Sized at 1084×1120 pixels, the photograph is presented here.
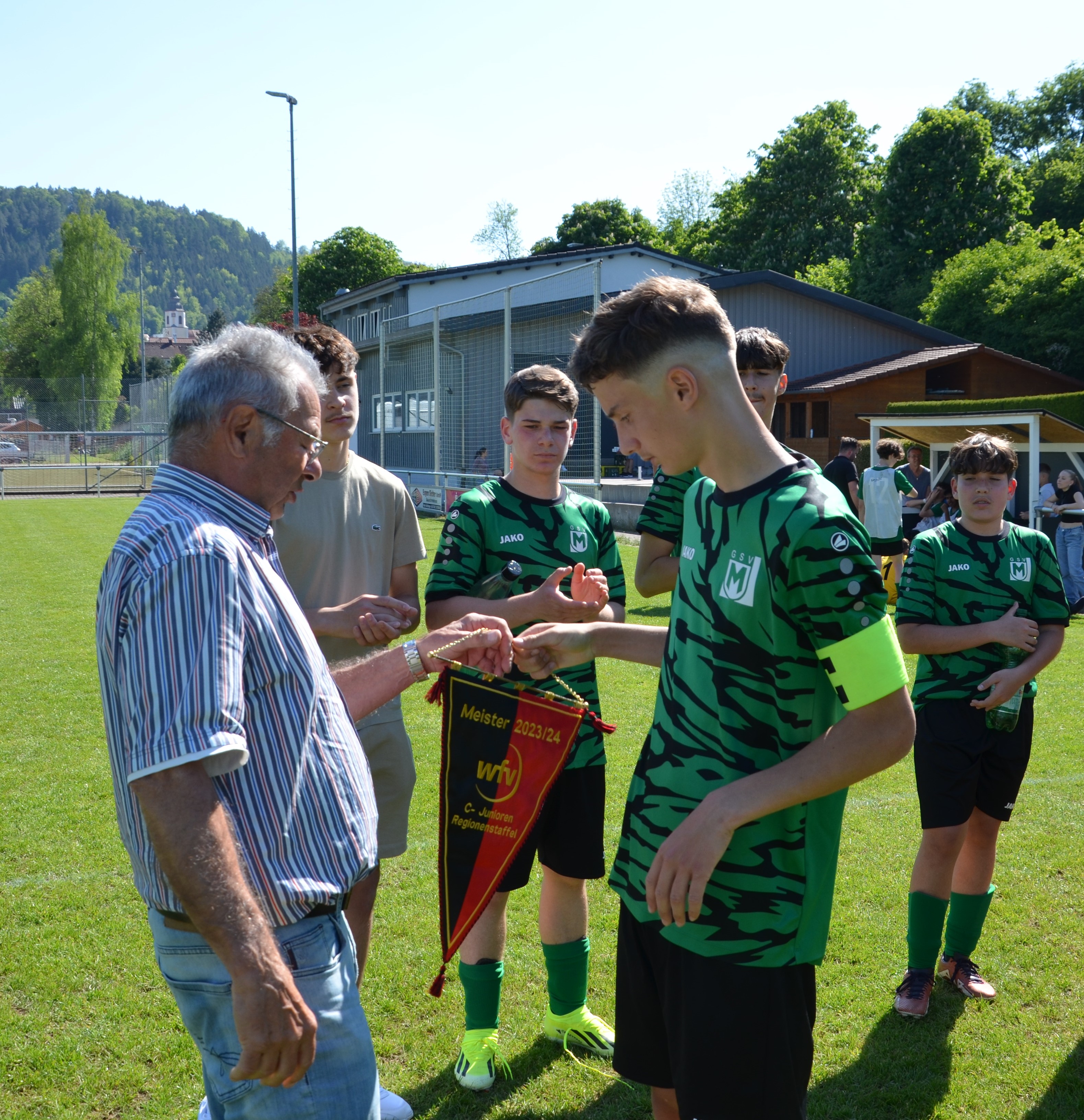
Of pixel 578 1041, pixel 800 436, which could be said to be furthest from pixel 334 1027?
pixel 800 436

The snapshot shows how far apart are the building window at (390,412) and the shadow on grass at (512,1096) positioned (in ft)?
88.6

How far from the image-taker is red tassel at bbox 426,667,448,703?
9.41 ft

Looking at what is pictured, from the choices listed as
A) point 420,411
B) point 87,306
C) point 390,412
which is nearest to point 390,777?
point 420,411

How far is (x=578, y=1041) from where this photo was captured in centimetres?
350

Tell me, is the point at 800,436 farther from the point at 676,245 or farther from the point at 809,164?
the point at 676,245

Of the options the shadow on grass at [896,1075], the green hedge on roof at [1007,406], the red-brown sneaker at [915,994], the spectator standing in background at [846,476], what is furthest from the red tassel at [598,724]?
the green hedge on roof at [1007,406]

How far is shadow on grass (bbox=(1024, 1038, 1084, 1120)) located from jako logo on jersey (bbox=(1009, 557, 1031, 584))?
1.71 m

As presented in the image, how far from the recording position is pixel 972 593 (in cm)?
373

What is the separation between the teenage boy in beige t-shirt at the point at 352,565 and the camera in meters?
3.32

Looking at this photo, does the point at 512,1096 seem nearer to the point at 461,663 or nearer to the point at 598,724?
the point at 598,724

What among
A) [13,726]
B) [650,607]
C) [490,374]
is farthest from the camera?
[490,374]

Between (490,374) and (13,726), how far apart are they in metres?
16.6

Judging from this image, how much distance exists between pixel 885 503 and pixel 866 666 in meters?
11.1

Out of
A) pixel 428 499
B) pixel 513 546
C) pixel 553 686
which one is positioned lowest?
pixel 428 499
